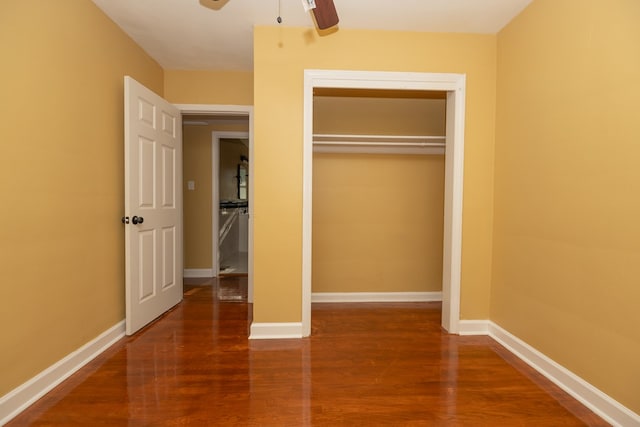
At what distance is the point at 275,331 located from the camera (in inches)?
102

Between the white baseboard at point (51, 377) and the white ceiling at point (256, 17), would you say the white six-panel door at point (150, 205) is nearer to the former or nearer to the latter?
the white baseboard at point (51, 377)

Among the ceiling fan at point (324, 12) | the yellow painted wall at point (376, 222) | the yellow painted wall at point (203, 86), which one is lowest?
the yellow painted wall at point (376, 222)

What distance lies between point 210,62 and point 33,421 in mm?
3092

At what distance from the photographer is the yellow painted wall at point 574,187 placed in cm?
156

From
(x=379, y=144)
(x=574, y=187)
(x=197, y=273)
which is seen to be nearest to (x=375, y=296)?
(x=379, y=144)

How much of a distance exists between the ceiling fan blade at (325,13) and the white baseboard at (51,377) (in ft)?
8.56

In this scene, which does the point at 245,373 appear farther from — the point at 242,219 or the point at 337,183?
the point at 242,219

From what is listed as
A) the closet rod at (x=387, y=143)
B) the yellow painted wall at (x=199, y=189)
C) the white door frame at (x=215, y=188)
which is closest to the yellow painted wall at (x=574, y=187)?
the closet rod at (x=387, y=143)

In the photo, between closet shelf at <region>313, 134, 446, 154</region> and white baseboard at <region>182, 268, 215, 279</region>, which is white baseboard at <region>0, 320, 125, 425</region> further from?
closet shelf at <region>313, 134, 446, 154</region>

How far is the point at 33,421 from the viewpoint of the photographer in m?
1.59

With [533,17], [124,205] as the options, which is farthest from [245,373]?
[533,17]

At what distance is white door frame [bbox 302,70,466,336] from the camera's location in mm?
2555

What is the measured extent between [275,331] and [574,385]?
1.99 meters

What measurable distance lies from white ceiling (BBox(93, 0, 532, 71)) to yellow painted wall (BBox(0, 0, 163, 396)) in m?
0.28
